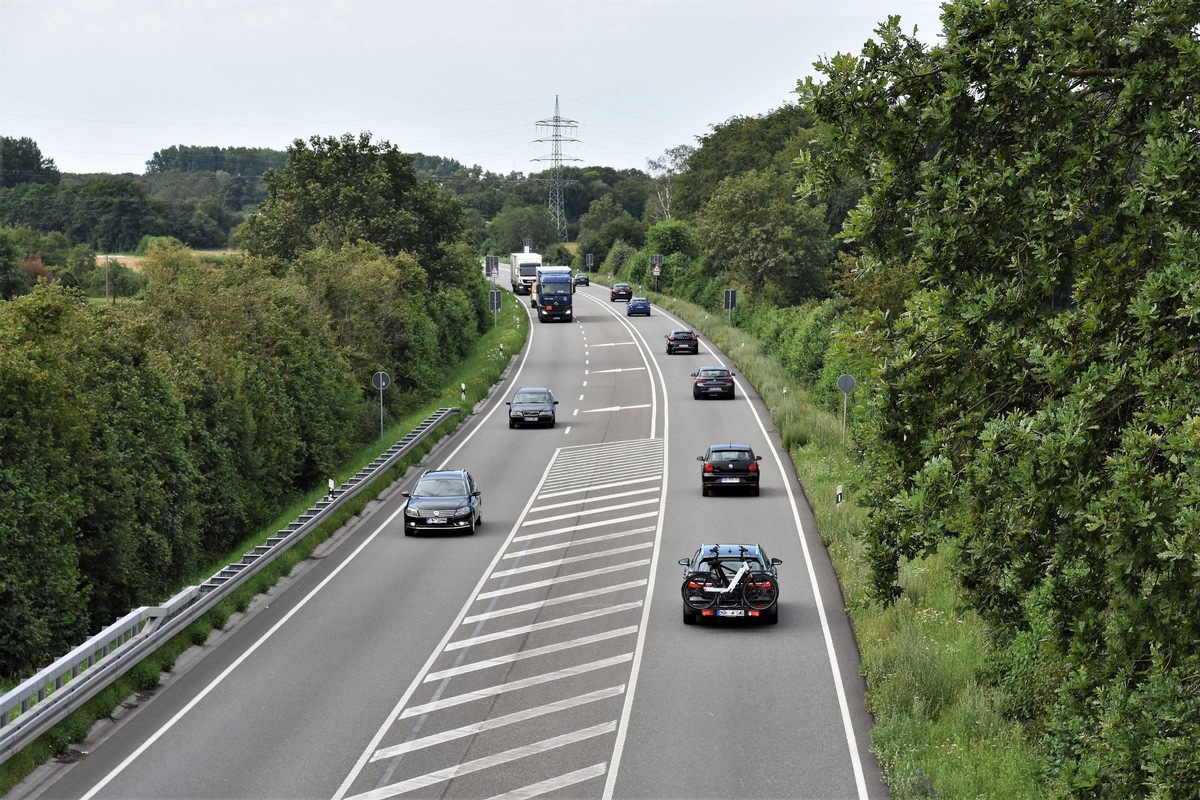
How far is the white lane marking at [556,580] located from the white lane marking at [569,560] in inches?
34.2

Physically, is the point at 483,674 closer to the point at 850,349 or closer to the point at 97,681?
the point at 97,681

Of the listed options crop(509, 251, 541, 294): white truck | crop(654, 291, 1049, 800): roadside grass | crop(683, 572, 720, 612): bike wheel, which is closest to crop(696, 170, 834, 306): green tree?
crop(509, 251, 541, 294): white truck

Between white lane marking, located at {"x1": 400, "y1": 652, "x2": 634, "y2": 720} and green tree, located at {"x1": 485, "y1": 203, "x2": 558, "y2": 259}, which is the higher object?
green tree, located at {"x1": 485, "y1": 203, "x2": 558, "y2": 259}

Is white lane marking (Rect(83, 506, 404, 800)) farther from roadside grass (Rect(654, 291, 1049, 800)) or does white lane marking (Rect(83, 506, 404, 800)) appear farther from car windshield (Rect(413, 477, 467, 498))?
roadside grass (Rect(654, 291, 1049, 800))

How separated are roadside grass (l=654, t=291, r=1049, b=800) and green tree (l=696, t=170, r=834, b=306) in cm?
5396

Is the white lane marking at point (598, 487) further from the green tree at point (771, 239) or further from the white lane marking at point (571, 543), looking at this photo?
the green tree at point (771, 239)

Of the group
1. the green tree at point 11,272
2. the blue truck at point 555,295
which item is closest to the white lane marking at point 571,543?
the blue truck at point 555,295

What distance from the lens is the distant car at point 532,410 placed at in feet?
160

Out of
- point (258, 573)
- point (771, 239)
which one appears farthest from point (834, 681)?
point (771, 239)

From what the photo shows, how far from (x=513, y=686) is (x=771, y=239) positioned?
66700 mm

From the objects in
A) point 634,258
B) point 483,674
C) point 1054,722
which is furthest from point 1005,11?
point 634,258

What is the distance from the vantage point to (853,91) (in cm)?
1424

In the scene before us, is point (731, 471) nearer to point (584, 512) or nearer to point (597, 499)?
point (597, 499)

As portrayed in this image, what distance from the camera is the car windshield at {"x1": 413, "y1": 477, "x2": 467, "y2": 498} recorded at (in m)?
31.9
